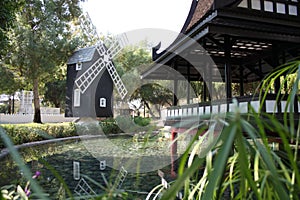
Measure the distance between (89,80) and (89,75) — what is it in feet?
1.14

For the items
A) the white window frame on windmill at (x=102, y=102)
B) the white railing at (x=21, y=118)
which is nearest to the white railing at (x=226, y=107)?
the white window frame on windmill at (x=102, y=102)

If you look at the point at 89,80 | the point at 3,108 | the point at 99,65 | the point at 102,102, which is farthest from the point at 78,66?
the point at 3,108

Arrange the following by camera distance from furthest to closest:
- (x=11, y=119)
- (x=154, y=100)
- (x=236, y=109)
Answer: (x=154, y=100) < (x=11, y=119) < (x=236, y=109)

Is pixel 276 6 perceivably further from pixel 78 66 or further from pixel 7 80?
pixel 78 66

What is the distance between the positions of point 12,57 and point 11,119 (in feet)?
17.4

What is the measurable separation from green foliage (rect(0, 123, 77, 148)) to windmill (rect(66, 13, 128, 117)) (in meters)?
4.55

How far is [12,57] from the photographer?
14852 millimetres

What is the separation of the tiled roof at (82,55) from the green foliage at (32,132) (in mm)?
5639

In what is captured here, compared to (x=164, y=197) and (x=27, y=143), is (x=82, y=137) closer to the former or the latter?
(x=27, y=143)

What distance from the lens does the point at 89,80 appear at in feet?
60.5

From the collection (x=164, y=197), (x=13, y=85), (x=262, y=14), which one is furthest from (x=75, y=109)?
(x=164, y=197)

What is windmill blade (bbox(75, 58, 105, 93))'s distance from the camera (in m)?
18.0

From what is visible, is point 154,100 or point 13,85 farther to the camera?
point 154,100

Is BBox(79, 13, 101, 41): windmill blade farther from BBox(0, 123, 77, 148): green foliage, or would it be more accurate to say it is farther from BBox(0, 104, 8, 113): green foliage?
BBox(0, 104, 8, 113): green foliage
